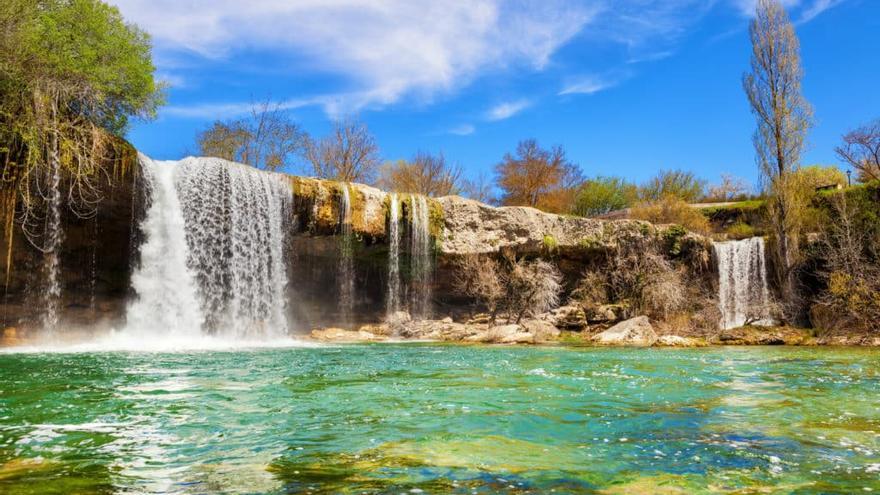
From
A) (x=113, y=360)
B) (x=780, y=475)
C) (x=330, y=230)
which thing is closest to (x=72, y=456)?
(x=780, y=475)

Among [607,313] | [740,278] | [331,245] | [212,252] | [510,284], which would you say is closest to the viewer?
[212,252]

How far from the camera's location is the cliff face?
20.3 m

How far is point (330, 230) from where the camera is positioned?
25891 mm

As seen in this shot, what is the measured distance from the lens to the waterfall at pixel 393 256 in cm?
2730

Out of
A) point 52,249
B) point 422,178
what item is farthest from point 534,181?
point 52,249

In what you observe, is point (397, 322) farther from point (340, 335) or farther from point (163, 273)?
point (163, 273)

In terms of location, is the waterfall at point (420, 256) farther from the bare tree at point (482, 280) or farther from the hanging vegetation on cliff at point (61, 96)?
the hanging vegetation on cliff at point (61, 96)

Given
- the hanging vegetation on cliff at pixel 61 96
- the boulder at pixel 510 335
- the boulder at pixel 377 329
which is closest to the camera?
the hanging vegetation on cliff at pixel 61 96

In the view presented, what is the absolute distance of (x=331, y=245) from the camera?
26.7m

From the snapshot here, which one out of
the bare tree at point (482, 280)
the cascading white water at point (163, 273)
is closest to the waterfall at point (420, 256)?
the bare tree at point (482, 280)

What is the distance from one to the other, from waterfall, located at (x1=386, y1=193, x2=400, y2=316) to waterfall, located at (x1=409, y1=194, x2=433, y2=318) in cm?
75

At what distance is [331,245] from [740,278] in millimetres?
20516

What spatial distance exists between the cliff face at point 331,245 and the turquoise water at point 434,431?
10661mm

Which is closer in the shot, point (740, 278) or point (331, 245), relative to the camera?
point (331, 245)
